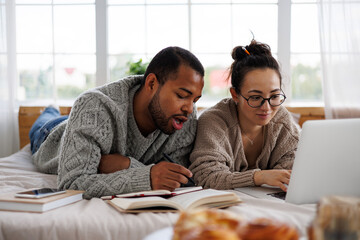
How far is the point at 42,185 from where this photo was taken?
1.71 m

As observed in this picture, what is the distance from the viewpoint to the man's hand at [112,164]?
150 cm

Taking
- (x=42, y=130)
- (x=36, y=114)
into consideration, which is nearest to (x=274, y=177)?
(x=42, y=130)

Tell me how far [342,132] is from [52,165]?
4.67 feet

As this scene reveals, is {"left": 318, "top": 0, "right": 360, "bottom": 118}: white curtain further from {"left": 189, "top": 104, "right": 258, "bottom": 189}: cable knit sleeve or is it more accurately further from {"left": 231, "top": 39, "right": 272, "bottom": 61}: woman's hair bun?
{"left": 189, "top": 104, "right": 258, "bottom": 189}: cable knit sleeve

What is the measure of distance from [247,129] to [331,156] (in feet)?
2.62

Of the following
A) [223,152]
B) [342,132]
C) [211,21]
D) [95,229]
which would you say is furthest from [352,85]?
[95,229]

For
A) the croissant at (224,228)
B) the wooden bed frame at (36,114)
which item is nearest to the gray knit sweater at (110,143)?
the croissant at (224,228)

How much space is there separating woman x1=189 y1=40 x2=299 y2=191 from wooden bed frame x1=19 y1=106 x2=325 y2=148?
1063 millimetres

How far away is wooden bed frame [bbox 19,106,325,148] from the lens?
9.58ft

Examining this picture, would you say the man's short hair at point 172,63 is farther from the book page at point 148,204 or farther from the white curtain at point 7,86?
the white curtain at point 7,86

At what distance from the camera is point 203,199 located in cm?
109

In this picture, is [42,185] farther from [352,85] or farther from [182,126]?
[352,85]

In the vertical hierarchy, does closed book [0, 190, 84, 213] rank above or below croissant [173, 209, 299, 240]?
below

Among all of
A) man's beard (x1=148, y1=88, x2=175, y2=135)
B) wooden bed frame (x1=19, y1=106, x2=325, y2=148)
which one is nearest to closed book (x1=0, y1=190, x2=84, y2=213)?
man's beard (x1=148, y1=88, x2=175, y2=135)
